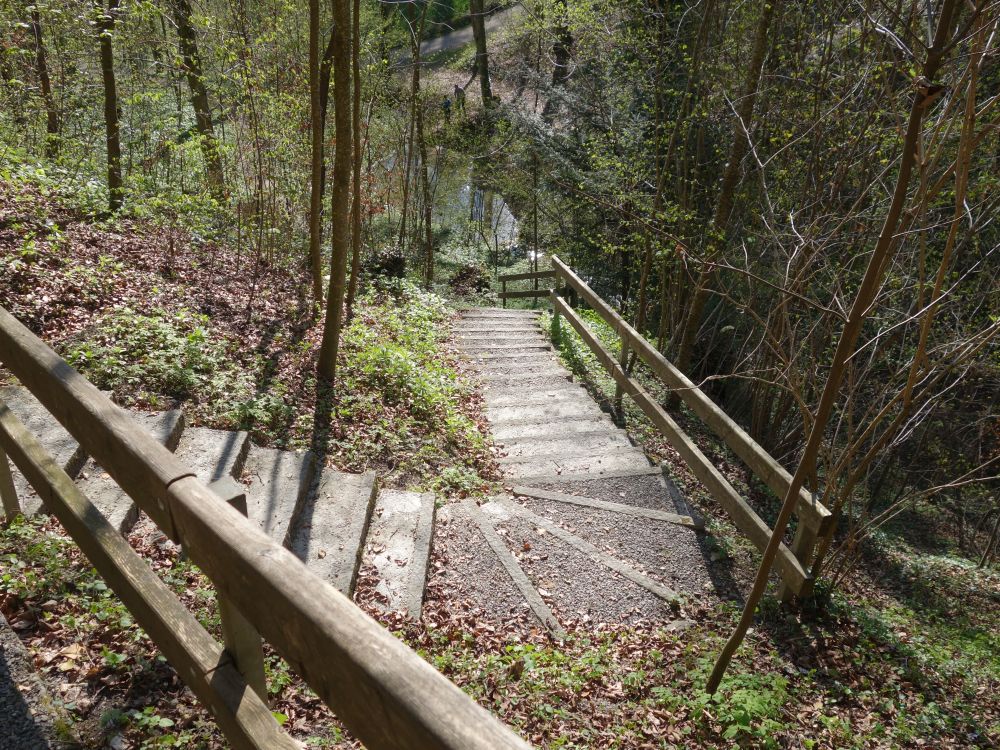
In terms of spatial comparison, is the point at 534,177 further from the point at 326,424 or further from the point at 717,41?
the point at 326,424

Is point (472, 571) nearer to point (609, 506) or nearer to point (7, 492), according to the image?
point (609, 506)

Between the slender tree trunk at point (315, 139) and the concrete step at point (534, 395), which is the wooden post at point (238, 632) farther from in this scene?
the slender tree trunk at point (315, 139)

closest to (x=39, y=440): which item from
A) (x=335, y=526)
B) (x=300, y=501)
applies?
(x=300, y=501)

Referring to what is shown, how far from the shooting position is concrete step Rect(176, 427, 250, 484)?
4.09 m

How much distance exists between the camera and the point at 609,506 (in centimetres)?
545

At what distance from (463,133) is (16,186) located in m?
16.1

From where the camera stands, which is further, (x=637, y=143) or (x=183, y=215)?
(x=637, y=143)

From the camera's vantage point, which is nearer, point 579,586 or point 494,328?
point 579,586

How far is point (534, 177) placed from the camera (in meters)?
17.5

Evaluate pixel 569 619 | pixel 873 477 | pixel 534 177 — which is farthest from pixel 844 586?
pixel 534 177

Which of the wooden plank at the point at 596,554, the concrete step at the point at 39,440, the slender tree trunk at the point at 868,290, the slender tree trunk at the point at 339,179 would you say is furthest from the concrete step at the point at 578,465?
the concrete step at the point at 39,440

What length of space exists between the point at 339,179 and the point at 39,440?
10.8 ft

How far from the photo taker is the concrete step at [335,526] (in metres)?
3.72

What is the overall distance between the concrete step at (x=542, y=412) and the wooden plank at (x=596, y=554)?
84.0 inches
